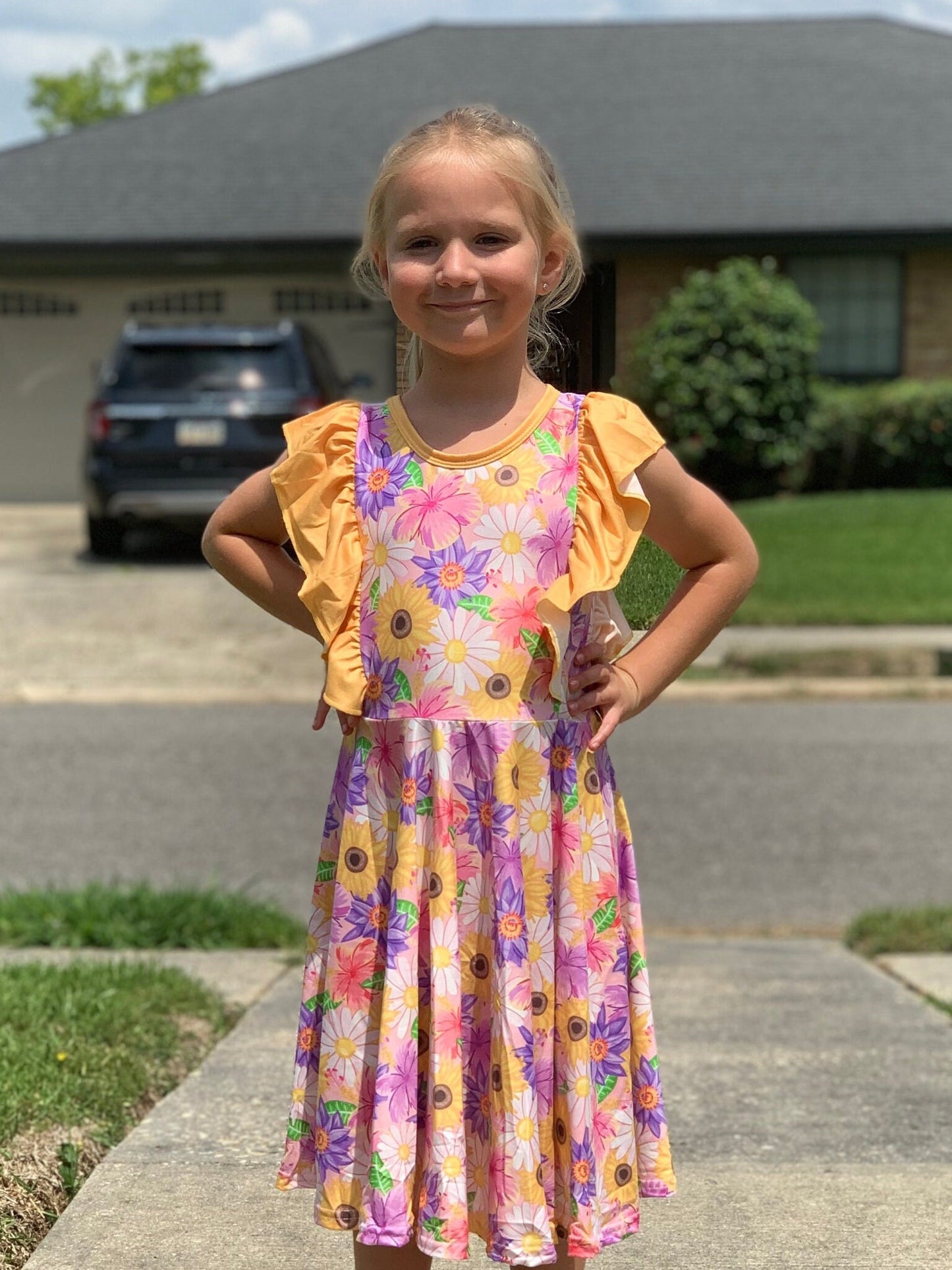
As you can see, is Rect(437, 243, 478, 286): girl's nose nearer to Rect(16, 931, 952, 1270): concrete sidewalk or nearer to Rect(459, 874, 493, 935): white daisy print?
Rect(459, 874, 493, 935): white daisy print

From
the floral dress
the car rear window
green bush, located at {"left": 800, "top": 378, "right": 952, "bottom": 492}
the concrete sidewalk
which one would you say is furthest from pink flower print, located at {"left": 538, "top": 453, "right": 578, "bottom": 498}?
green bush, located at {"left": 800, "top": 378, "right": 952, "bottom": 492}

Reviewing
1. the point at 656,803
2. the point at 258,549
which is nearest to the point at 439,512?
the point at 258,549

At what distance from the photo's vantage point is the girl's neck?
87.3 inches

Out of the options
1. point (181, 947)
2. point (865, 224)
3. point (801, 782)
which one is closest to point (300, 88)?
point (865, 224)

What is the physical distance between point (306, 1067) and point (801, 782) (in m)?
5.13

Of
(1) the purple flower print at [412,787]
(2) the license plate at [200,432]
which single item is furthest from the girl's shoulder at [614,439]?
(2) the license plate at [200,432]

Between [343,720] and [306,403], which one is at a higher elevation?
[306,403]

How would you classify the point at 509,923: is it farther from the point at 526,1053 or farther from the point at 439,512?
the point at 439,512

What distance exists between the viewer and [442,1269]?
2656 mm

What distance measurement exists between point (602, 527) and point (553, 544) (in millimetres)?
65

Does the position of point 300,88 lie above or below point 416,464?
above

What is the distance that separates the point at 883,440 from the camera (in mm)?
17484

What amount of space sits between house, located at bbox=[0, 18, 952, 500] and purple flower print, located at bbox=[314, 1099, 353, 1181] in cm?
1613

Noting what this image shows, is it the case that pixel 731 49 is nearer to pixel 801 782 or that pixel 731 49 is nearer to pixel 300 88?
Answer: pixel 300 88
